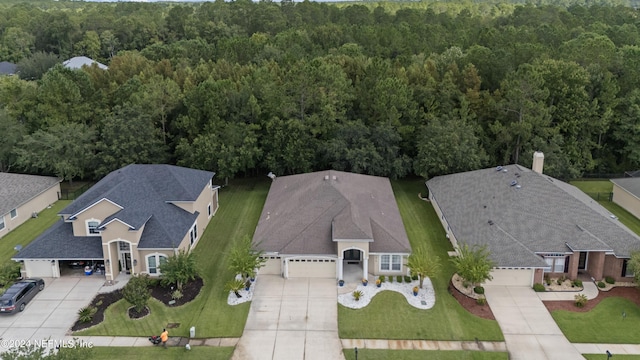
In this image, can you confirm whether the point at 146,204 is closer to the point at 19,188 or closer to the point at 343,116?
the point at 19,188

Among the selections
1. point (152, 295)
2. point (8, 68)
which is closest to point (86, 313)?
point (152, 295)

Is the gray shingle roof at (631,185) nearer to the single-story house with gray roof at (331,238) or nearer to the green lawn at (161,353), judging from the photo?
the single-story house with gray roof at (331,238)

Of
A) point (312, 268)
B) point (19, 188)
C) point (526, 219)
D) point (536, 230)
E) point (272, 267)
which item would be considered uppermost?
point (526, 219)

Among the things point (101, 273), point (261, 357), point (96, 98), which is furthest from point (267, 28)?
point (261, 357)

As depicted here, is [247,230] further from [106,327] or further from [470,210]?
[470,210]

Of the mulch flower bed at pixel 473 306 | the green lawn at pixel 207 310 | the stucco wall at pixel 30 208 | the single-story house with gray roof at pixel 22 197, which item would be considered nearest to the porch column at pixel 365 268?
the mulch flower bed at pixel 473 306

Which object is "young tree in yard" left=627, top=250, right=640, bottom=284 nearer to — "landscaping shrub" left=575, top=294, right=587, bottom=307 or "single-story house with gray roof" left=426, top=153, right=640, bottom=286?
"single-story house with gray roof" left=426, top=153, right=640, bottom=286
